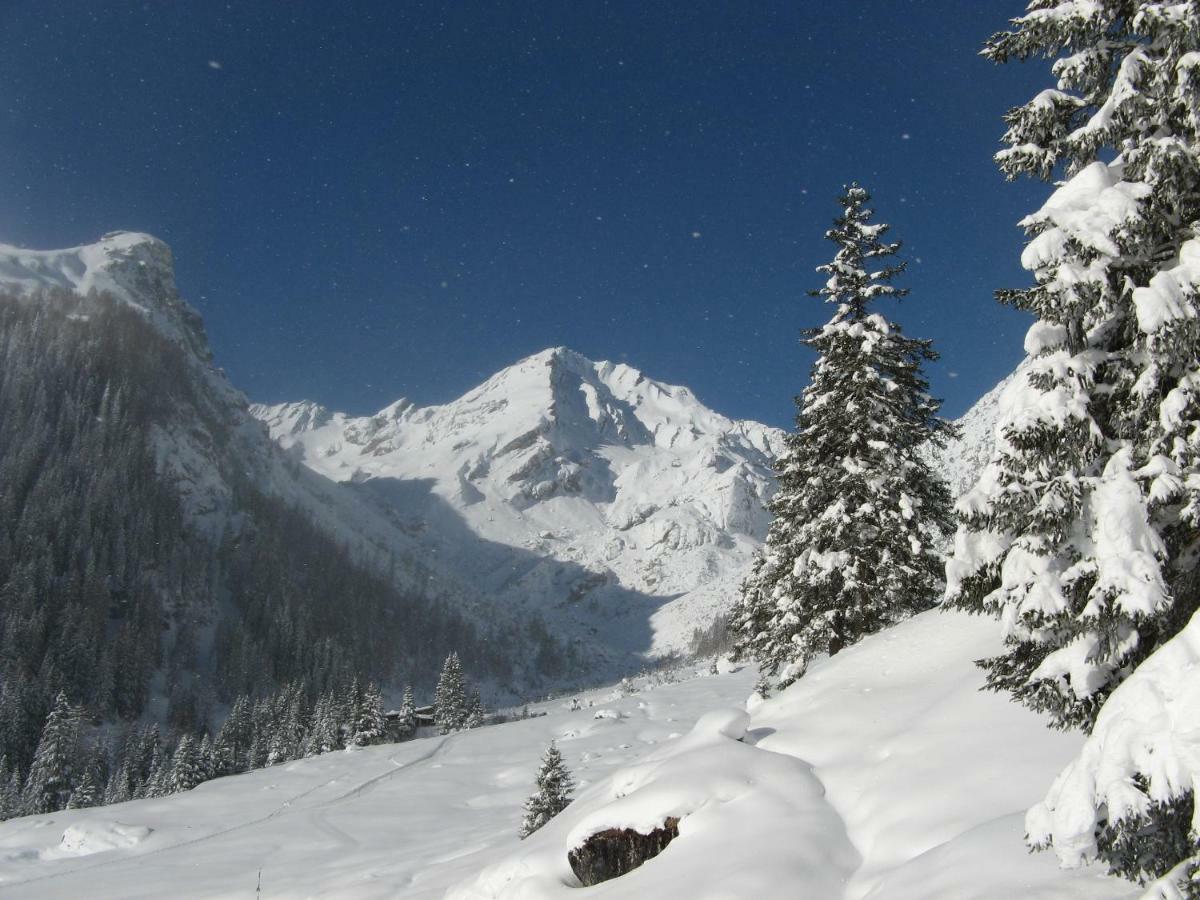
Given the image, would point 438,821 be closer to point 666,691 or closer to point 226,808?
point 226,808

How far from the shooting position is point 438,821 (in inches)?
1035

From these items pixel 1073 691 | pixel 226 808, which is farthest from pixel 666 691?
pixel 1073 691

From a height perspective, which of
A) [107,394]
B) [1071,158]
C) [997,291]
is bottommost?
[997,291]

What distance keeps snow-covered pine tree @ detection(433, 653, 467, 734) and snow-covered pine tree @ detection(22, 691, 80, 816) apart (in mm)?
29825

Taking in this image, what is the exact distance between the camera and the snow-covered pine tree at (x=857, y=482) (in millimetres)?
17797

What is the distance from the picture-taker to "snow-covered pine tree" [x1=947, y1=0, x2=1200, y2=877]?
238 inches

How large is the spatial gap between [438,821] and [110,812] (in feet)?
49.0

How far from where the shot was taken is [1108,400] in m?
6.87

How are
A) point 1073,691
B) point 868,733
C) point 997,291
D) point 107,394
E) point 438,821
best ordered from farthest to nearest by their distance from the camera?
1. point 107,394
2. point 438,821
3. point 868,733
4. point 997,291
5. point 1073,691

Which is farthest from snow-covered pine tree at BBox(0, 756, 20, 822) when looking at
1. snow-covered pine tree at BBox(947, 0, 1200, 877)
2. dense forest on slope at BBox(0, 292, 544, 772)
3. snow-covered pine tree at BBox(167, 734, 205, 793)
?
snow-covered pine tree at BBox(947, 0, 1200, 877)

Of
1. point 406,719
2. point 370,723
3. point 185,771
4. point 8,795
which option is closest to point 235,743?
point 8,795

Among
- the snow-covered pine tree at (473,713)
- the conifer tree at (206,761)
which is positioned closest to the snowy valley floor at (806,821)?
the conifer tree at (206,761)

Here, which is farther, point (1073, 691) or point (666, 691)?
point (666, 691)

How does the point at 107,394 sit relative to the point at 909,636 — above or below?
above
